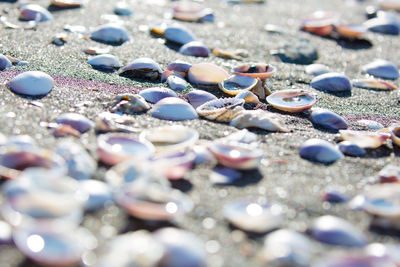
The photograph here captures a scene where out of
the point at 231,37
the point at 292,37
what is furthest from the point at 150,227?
the point at 292,37

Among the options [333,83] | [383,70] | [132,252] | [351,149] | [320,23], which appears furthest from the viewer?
[320,23]

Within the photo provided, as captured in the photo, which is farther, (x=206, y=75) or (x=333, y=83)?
(x=333, y=83)

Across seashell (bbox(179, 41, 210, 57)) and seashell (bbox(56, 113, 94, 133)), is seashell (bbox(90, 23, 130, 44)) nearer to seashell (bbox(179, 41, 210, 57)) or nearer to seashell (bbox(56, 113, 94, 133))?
seashell (bbox(179, 41, 210, 57))

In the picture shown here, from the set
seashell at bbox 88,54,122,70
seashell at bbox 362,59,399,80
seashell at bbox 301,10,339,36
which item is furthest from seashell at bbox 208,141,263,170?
seashell at bbox 301,10,339,36

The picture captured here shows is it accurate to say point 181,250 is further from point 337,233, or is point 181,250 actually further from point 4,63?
point 4,63

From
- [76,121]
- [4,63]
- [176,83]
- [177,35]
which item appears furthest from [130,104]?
[177,35]
